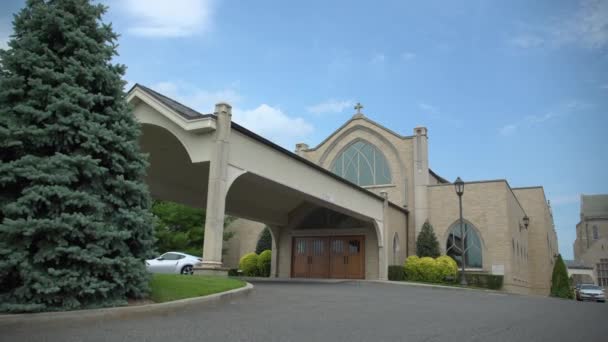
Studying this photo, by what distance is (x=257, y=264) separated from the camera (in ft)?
105

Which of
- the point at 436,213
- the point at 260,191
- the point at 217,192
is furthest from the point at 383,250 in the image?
the point at 217,192

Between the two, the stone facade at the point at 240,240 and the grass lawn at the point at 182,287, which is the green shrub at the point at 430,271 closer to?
the stone facade at the point at 240,240

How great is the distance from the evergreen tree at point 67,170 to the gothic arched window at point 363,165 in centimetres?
2535

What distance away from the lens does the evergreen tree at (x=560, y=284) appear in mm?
31341

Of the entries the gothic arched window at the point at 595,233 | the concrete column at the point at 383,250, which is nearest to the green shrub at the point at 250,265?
the concrete column at the point at 383,250

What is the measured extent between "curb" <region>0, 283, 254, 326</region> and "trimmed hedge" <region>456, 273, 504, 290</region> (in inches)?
809

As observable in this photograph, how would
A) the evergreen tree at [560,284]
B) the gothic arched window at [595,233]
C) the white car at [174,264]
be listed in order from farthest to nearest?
the gothic arched window at [595,233]
the evergreen tree at [560,284]
the white car at [174,264]

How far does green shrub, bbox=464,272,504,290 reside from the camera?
87.3 ft

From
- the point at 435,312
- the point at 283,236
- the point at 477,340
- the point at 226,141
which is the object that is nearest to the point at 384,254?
the point at 283,236

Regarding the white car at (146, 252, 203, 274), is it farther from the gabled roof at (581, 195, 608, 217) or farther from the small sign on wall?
the gabled roof at (581, 195, 608, 217)

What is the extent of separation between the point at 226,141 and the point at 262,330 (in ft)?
28.9

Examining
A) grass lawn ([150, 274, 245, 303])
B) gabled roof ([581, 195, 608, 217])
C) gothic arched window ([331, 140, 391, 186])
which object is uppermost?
gabled roof ([581, 195, 608, 217])

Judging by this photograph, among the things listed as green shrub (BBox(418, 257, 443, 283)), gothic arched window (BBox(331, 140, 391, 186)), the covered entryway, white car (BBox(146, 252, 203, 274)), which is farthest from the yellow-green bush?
white car (BBox(146, 252, 203, 274))

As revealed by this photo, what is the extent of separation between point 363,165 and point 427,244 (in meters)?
7.45
